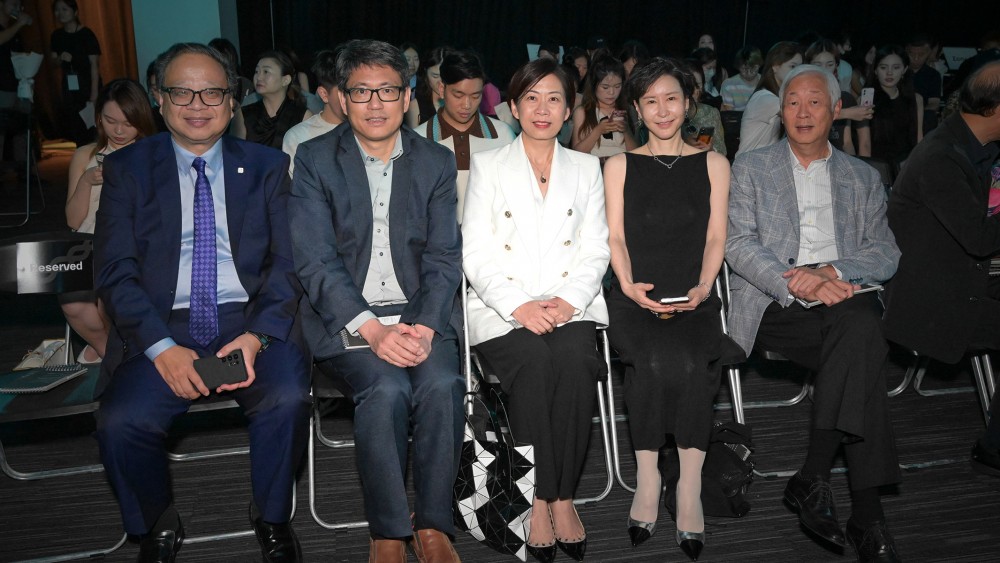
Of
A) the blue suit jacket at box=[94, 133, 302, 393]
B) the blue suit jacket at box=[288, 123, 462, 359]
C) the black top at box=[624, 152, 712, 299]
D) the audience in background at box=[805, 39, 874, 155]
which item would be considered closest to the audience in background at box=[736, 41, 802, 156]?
the audience in background at box=[805, 39, 874, 155]

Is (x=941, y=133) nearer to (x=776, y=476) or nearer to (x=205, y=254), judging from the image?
(x=776, y=476)

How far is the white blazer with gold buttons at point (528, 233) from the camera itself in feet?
9.86

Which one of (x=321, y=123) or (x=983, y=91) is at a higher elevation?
(x=983, y=91)

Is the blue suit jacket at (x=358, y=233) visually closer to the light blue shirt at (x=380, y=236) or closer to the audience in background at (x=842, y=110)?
the light blue shirt at (x=380, y=236)

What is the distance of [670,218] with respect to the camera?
3.16 metres

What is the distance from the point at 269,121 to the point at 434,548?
4058mm

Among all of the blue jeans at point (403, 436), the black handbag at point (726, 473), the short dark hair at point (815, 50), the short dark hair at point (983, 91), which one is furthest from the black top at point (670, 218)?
the short dark hair at point (815, 50)

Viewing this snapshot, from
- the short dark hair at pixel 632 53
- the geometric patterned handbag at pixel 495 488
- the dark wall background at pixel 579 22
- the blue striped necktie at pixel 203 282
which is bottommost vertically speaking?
the geometric patterned handbag at pixel 495 488

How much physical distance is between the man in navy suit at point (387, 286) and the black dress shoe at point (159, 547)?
0.64m

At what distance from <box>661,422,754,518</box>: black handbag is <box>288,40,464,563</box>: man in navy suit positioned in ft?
3.15

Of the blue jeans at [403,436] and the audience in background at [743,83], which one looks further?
the audience in background at [743,83]

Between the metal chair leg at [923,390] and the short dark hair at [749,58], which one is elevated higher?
the short dark hair at [749,58]

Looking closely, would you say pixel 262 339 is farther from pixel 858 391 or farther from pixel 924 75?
pixel 924 75

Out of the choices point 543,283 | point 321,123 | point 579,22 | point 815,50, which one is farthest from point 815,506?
point 579,22
